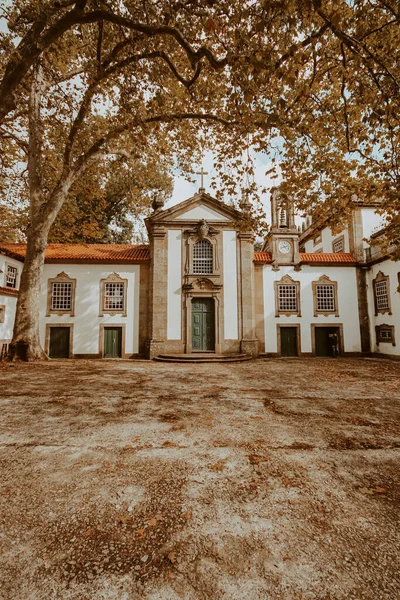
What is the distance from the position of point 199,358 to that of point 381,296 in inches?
470

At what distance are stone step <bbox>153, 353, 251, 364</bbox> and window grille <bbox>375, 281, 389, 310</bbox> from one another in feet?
30.2

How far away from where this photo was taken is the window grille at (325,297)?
1889cm

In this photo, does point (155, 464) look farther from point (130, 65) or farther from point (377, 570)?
point (130, 65)

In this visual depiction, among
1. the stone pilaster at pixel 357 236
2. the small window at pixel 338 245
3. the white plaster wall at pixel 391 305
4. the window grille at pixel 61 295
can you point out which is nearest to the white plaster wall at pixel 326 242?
the small window at pixel 338 245

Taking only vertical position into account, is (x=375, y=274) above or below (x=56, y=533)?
above

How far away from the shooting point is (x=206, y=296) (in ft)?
56.5

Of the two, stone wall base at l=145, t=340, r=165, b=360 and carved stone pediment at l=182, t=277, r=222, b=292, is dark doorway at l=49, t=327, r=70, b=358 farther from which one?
carved stone pediment at l=182, t=277, r=222, b=292

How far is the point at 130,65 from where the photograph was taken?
9.30 m

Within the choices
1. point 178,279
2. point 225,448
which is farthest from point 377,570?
point 178,279

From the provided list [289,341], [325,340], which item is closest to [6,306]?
[289,341]

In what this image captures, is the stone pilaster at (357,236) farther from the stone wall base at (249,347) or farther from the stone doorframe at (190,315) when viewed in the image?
the stone doorframe at (190,315)

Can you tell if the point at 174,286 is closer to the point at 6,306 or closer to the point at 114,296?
the point at 114,296

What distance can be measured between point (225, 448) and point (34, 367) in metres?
9.68

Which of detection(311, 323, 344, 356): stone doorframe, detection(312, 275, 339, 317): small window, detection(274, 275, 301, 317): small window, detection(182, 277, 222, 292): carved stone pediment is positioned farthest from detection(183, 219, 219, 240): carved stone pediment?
detection(311, 323, 344, 356): stone doorframe
